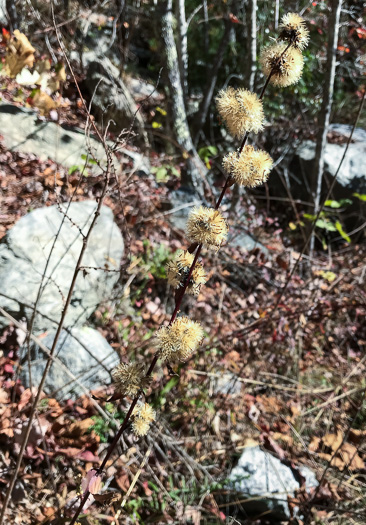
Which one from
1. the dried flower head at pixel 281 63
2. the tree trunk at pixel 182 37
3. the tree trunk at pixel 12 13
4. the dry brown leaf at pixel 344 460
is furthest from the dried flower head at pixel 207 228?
the tree trunk at pixel 12 13

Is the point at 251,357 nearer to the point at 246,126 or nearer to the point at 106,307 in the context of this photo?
the point at 106,307

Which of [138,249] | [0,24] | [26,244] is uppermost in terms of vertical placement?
[0,24]

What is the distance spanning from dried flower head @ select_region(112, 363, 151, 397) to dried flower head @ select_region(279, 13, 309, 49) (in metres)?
1.08

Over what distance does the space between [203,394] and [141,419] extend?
5.49ft

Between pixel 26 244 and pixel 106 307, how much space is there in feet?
2.50

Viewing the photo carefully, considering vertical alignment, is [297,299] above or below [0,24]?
below

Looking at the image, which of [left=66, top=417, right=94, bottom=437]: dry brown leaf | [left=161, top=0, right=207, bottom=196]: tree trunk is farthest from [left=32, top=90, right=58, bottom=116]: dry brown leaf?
[left=66, top=417, right=94, bottom=437]: dry brown leaf

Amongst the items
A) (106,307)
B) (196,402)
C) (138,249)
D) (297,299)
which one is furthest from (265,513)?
(138,249)

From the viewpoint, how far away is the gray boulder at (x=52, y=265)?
2.70 m

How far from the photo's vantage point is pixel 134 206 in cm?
419

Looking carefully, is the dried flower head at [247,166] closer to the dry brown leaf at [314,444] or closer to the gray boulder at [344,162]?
the dry brown leaf at [314,444]

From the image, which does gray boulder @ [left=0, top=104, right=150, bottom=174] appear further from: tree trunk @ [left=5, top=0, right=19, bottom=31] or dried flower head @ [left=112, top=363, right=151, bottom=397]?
dried flower head @ [left=112, top=363, right=151, bottom=397]

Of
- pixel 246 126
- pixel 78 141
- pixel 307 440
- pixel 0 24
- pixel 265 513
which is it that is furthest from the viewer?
pixel 0 24

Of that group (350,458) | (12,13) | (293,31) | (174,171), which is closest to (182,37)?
(174,171)
